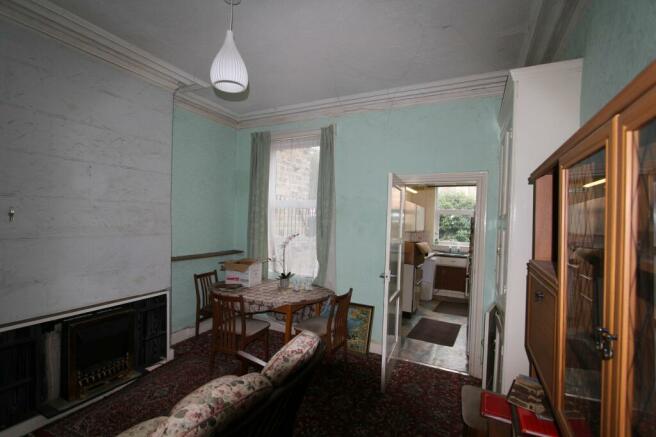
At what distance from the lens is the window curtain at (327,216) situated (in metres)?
3.67

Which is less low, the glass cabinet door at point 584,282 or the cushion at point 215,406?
the glass cabinet door at point 584,282

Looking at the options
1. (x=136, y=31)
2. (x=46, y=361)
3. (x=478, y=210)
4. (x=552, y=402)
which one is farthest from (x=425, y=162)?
(x=46, y=361)

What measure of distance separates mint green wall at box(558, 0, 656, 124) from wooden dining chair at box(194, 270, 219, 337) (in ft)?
12.8

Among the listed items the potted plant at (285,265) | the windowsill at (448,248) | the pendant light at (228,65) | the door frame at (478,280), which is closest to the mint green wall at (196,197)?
the potted plant at (285,265)

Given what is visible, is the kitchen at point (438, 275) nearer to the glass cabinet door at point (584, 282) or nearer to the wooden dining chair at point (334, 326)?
the wooden dining chair at point (334, 326)

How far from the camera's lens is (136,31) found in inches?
95.2

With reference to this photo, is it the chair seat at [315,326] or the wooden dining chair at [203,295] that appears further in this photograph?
the wooden dining chair at [203,295]

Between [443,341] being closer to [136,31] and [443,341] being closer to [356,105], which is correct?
[356,105]

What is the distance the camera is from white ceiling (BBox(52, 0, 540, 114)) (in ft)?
6.67

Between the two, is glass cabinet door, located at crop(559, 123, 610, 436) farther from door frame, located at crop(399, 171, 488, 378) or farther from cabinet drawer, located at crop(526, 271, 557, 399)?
door frame, located at crop(399, 171, 488, 378)

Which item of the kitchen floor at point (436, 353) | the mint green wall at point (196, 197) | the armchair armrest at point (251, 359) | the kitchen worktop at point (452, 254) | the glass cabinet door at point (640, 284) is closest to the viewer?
the glass cabinet door at point (640, 284)

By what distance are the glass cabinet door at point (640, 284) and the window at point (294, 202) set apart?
3.40 metres

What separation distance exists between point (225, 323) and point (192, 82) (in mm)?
2579

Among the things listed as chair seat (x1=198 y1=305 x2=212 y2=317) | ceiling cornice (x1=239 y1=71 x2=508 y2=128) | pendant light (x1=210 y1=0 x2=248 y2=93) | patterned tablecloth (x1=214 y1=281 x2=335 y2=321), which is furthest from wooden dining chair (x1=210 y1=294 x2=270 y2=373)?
ceiling cornice (x1=239 y1=71 x2=508 y2=128)
